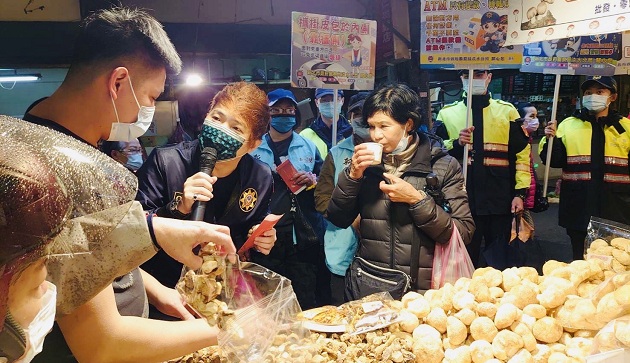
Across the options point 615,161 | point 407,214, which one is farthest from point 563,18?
point 615,161

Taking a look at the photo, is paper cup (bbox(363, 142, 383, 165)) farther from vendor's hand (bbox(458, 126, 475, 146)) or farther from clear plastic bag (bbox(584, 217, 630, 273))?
vendor's hand (bbox(458, 126, 475, 146))

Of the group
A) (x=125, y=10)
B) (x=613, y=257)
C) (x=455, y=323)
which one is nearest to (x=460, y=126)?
(x=613, y=257)

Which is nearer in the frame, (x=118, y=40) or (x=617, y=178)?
(x=118, y=40)

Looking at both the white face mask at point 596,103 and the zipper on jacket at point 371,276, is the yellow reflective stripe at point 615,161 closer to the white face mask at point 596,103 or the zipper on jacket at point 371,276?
the white face mask at point 596,103

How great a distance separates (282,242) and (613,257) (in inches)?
91.0

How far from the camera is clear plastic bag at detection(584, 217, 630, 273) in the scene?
1.74m

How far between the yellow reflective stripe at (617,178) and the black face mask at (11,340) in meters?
4.86

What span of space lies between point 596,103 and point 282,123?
2.99 m

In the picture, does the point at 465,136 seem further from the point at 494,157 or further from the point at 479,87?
the point at 479,87

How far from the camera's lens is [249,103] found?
7.39 ft

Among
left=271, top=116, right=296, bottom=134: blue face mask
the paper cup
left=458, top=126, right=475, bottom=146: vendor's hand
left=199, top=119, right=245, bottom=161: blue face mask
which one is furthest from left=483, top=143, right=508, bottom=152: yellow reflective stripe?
left=199, top=119, right=245, bottom=161: blue face mask

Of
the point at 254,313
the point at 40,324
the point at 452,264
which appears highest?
the point at 40,324

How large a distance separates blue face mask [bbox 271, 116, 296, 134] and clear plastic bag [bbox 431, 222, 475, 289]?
1928mm

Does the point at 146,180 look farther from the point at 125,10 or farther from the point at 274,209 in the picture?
the point at 274,209
